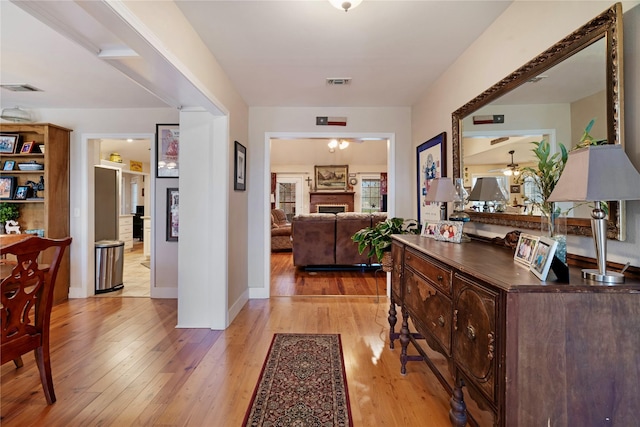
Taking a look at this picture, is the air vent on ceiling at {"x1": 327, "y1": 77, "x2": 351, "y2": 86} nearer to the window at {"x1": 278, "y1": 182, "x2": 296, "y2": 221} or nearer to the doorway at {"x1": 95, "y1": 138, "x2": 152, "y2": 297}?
the doorway at {"x1": 95, "y1": 138, "x2": 152, "y2": 297}

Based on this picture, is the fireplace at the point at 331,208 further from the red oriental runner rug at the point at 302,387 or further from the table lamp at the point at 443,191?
the table lamp at the point at 443,191

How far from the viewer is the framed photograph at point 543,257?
986mm

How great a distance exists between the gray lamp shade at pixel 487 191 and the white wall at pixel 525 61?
8.2 inches

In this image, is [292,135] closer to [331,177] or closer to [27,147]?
[27,147]

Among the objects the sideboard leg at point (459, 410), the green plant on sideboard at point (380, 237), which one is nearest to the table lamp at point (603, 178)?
the sideboard leg at point (459, 410)

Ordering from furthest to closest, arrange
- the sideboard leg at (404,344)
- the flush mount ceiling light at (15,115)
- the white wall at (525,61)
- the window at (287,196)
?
the window at (287,196)
the flush mount ceiling light at (15,115)
the sideboard leg at (404,344)
the white wall at (525,61)

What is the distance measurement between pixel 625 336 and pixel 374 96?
9.97 ft

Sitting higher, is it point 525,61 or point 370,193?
point 525,61

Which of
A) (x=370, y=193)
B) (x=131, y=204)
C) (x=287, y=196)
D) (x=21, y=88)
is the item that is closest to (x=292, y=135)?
(x=21, y=88)

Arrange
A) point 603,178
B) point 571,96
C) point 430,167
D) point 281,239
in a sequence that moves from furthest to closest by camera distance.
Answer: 1. point 281,239
2. point 430,167
3. point 571,96
4. point 603,178

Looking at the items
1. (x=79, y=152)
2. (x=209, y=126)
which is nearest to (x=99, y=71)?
(x=209, y=126)

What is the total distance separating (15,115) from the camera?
361 cm

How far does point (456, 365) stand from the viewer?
1.31m

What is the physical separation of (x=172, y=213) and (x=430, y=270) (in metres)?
3.34
